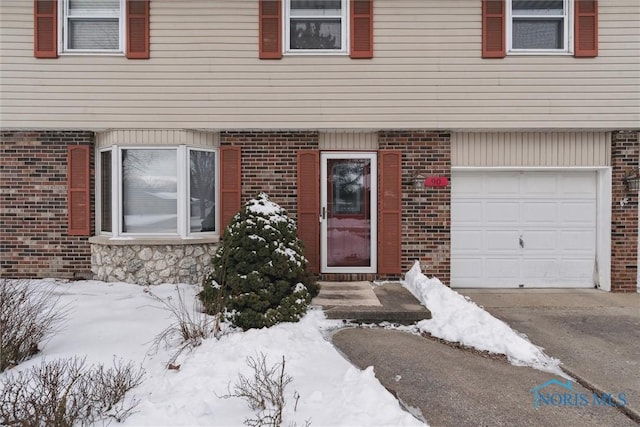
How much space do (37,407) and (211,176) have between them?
4.64 meters

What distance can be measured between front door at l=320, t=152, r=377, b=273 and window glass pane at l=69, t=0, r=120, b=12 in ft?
14.4

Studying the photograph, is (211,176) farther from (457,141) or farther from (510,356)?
(510,356)

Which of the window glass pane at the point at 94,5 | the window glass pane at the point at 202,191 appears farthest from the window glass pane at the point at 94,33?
the window glass pane at the point at 202,191

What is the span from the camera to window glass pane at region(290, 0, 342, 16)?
6496 mm

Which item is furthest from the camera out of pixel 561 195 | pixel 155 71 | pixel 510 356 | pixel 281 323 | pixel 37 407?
pixel 561 195

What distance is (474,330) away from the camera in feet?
14.4

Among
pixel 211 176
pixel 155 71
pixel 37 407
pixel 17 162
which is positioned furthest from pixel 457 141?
pixel 17 162

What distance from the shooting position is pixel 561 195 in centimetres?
685

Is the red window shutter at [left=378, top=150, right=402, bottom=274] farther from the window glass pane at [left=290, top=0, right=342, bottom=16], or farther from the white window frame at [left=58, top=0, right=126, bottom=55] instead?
the white window frame at [left=58, top=0, right=126, bottom=55]

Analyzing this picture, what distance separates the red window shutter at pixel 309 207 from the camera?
21.9 feet

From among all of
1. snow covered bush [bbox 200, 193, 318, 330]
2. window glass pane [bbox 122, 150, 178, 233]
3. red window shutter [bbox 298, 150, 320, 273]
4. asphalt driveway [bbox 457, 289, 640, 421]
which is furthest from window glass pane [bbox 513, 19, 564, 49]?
window glass pane [bbox 122, 150, 178, 233]

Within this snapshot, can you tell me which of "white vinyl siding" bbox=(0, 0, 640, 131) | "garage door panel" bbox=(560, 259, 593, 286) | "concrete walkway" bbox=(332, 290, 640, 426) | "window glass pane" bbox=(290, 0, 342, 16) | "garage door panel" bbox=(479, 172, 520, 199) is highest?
"window glass pane" bbox=(290, 0, 342, 16)

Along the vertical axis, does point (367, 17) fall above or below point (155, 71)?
above

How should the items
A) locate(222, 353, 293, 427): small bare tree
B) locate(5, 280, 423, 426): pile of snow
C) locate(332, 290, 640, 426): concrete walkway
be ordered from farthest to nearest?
locate(332, 290, 640, 426): concrete walkway → locate(5, 280, 423, 426): pile of snow → locate(222, 353, 293, 427): small bare tree
